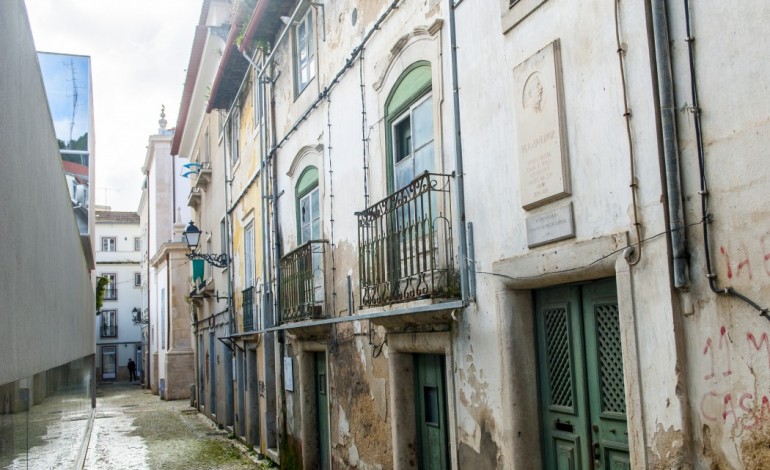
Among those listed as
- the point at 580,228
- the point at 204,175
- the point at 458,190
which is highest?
the point at 204,175

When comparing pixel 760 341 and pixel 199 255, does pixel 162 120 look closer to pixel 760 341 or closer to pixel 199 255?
pixel 199 255

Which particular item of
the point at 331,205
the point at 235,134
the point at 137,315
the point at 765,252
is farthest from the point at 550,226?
the point at 137,315

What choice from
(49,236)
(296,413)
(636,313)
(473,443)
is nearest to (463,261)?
(473,443)

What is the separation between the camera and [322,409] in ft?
36.6

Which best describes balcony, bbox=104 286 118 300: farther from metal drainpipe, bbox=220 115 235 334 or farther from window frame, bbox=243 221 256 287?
window frame, bbox=243 221 256 287

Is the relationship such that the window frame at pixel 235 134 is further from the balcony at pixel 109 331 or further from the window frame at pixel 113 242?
the window frame at pixel 113 242

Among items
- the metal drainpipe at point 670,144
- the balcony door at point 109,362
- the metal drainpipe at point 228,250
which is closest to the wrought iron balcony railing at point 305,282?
the metal drainpipe at point 670,144

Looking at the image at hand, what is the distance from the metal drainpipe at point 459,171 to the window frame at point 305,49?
455cm

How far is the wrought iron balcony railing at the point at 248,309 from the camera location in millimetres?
15199

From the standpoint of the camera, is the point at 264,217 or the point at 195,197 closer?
the point at 264,217

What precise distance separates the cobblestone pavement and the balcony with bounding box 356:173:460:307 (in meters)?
7.64

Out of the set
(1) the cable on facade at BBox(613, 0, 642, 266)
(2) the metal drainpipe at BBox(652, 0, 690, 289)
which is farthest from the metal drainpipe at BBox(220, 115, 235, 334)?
(2) the metal drainpipe at BBox(652, 0, 690, 289)

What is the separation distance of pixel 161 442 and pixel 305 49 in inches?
417

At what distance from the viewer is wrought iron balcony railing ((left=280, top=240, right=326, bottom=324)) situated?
33.2 ft
